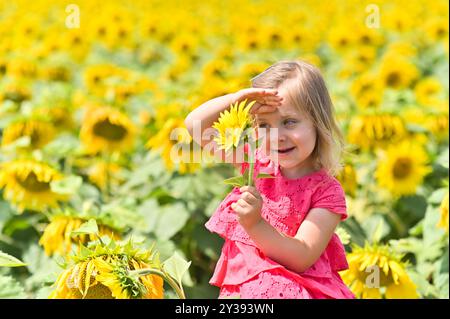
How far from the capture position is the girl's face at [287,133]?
1.23 m

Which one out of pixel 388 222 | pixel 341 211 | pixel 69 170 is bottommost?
pixel 388 222

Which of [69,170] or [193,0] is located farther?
[193,0]

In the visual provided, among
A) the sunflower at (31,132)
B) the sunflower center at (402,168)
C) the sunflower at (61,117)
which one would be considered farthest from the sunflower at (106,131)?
the sunflower center at (402,168)

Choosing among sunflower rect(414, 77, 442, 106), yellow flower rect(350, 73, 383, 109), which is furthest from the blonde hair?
sunflower rect(414, 77, 442, 106)

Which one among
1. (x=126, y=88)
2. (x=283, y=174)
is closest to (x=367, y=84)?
(x=126, y=88)

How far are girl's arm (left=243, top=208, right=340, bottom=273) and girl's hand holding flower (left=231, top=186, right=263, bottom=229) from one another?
24mm

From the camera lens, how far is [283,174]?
4.32 feet

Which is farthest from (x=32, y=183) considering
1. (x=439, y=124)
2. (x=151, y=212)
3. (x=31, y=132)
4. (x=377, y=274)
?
(x=439, y=124)

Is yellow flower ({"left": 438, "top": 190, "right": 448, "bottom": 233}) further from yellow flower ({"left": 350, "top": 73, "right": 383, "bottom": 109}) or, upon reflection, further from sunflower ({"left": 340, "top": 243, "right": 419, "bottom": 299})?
yellow flower ({"left": 350, "top": 73, "right": 383, "bottom": 109})

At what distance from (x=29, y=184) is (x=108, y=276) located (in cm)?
116

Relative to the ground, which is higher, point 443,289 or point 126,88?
point 126,88

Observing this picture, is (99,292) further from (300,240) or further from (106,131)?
(106,131)

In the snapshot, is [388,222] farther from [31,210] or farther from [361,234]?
[31,210]

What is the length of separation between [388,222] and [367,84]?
1227mm
